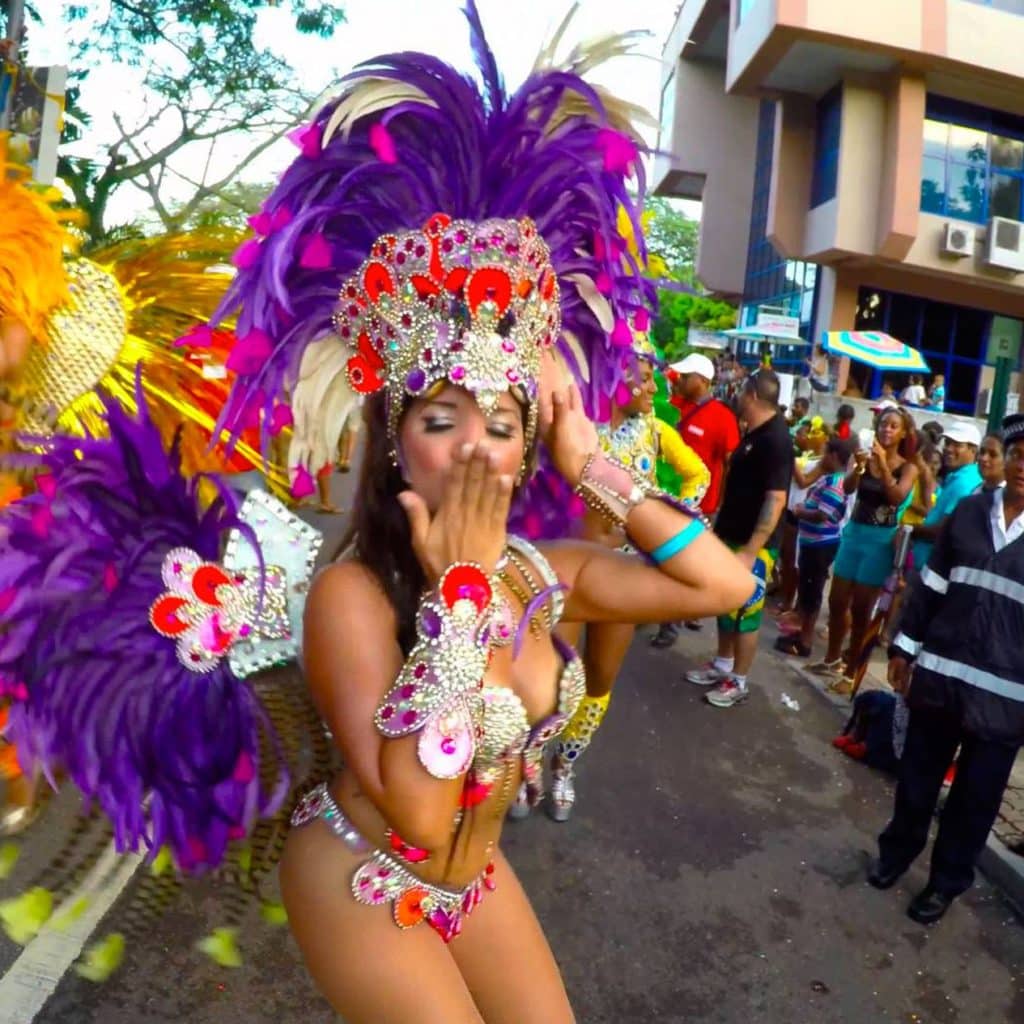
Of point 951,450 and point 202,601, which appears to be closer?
point 202,601

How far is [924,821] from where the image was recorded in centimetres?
379

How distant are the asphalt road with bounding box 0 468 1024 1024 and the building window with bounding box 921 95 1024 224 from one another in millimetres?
18784

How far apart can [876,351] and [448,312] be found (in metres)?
16.3

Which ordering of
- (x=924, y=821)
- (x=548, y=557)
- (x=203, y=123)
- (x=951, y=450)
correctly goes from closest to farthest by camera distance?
(x=548, y=557) < (x=924, y=821) < (x=951, y=450) < (x=203, y=123)

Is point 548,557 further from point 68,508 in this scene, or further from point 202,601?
point 68,508

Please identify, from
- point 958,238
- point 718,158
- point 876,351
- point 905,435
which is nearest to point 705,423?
point 905,435

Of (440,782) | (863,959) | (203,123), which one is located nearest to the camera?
(440,782)

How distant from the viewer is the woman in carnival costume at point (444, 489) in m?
1.53

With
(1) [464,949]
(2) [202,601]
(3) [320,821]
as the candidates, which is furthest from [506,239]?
(1) [464,949]

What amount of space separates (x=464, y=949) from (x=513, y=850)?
2.09 meters

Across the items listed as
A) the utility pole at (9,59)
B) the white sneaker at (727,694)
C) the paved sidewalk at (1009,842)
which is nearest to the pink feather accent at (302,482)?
the utility pole at (9,59)

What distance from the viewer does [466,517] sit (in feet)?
4.85

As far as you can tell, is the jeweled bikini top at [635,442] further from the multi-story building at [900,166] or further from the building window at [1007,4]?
the building window at [1007,4]

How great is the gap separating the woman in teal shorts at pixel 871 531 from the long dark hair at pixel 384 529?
4952 mm
